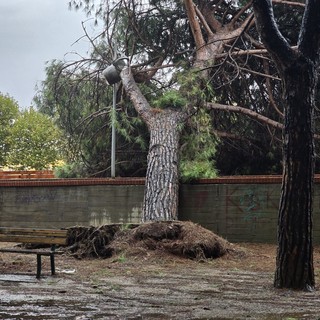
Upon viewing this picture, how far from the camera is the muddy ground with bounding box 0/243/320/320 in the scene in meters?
5.28

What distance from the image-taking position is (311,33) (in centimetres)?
700

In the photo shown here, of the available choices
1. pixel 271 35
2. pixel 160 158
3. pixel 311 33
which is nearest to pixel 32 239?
pixel 271 35

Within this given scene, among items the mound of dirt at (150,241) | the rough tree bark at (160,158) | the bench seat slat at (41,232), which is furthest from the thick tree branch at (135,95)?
the bench seat slat at (41,232)

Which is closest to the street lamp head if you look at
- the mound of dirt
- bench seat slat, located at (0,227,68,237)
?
the mound of dirt

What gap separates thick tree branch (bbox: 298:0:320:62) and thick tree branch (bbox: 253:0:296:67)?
197mm

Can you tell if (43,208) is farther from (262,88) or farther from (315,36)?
(315,36)

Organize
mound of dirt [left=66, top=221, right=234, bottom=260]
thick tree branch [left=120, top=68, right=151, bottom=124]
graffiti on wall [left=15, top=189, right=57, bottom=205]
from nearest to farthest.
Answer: mound of dirt [left=66, top=221, right=234, bottom=260] < thick tree branch [left=120, top=68, right=151, bottom=124] < graffiti on wall [left=15, top=189, right=57, bottom=205]

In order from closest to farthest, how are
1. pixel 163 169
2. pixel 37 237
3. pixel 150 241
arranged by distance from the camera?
1. pixel 37 237
2. pixel 150 241
3. pixel 163 169

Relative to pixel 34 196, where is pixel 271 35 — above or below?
above

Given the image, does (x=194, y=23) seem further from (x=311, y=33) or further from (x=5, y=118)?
(x=5, y=118)

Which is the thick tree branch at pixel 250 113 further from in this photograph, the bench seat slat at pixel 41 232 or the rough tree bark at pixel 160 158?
the bench seat slat at pixel 41 232

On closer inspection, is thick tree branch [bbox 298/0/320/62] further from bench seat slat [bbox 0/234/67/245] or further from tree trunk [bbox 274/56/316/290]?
bench seat slat [bbox 0/234/67/245]

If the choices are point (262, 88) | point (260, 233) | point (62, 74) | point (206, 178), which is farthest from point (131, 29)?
point (260, 233)

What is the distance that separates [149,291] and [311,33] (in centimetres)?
409
